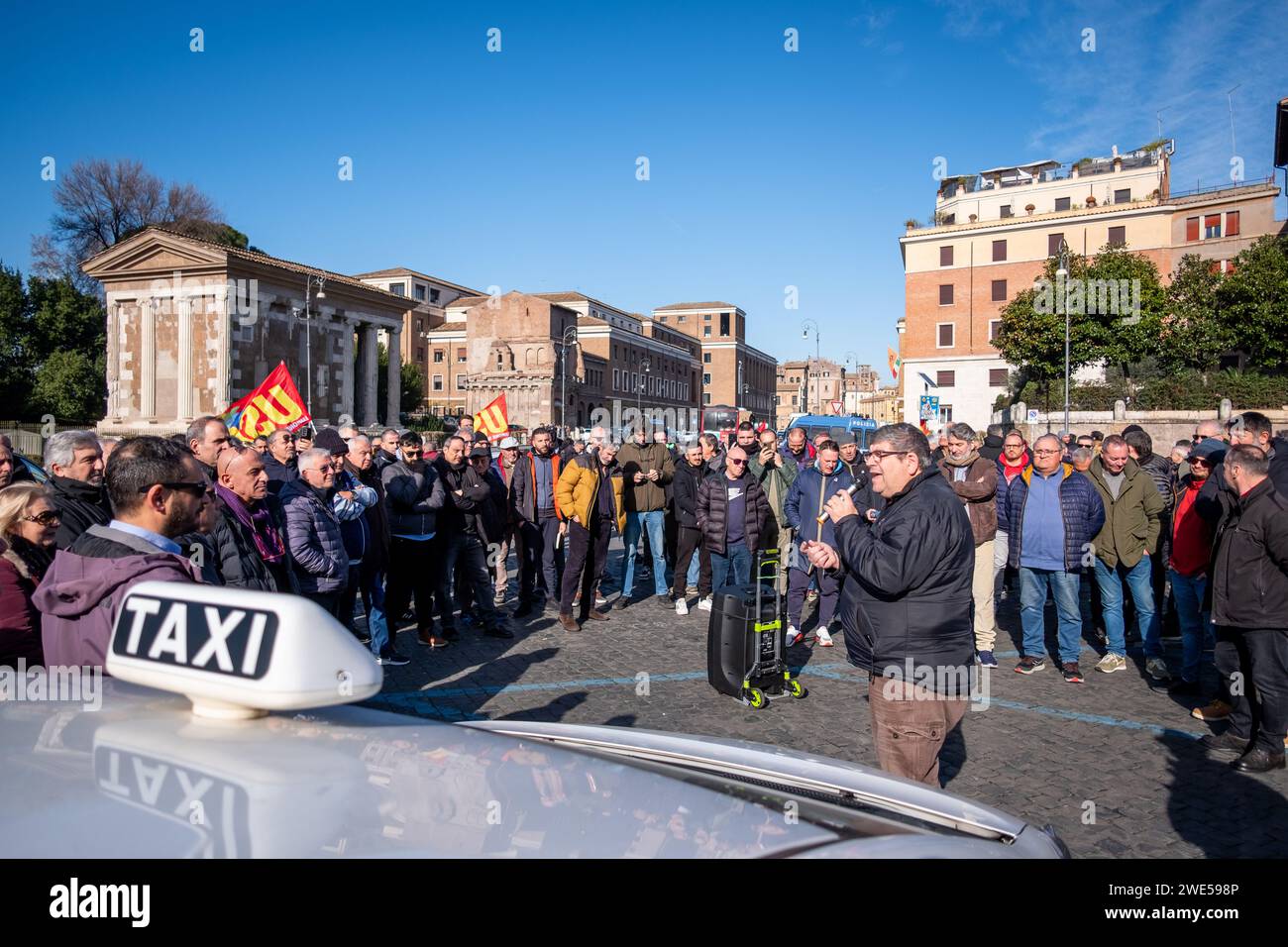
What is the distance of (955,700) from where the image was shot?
3.77 meters

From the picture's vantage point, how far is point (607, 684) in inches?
282

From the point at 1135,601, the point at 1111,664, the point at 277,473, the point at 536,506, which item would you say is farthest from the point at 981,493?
the point at 277,473

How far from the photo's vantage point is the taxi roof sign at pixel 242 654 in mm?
1554

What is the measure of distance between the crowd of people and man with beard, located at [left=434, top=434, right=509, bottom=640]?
29 millimetres

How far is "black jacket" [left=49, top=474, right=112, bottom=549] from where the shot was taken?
14.4 feet

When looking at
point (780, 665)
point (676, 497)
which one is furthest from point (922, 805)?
point (676, 497)

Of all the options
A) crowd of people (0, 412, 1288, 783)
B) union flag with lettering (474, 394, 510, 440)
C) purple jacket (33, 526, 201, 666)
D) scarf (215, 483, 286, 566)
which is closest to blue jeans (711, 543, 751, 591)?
crowd of people (0, 412, 1288, 783)

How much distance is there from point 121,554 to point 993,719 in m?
5.74

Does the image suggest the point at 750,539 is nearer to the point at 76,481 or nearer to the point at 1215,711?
the point at 1215,711

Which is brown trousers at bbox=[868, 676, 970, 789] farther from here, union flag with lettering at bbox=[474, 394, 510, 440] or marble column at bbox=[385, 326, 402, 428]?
marble column at bbox=[385, 326, 402, 428]

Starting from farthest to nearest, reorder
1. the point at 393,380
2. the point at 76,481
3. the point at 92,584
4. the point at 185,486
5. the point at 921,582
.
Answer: the point at 393,380
the point at 76,481
the point at 921,582
the point at 185,486
the point at 92,584
